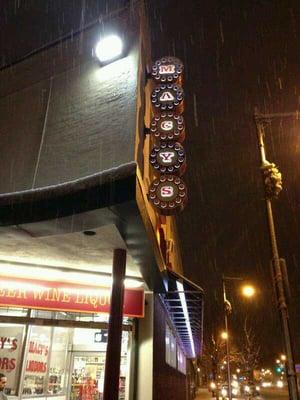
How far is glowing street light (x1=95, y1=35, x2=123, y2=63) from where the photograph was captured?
8.96 m

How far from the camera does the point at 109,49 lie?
29.6 feet

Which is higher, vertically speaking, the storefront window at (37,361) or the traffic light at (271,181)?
the traffic light at (271,181)

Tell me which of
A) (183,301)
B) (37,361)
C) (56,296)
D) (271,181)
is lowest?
(37,361)

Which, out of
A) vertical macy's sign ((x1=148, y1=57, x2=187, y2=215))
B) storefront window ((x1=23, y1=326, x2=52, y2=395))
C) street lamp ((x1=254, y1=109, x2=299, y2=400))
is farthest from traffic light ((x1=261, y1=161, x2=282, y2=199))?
storefront window ((x1=23, y1=326, x2=52, y2=395))

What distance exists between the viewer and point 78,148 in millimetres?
8000

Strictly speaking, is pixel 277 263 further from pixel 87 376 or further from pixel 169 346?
pixel 169 346

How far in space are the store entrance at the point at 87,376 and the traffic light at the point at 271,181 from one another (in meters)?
7.31

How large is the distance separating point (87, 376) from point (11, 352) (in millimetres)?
3506

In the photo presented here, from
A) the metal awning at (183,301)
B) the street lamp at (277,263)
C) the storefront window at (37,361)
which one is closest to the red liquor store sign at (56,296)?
the metal awning at (183,301)

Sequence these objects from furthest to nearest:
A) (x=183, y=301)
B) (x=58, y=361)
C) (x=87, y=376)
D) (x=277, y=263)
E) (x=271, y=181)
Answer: (x=87, y=376), (x=58, y=361), (x=183, y=301), (x=271, y=181), (x=277, y=263)

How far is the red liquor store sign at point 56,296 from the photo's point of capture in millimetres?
8547

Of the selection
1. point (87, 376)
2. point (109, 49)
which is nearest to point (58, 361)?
point (87, 376)

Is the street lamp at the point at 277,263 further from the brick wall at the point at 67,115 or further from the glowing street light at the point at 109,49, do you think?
the glowing street light at the point at 109,49

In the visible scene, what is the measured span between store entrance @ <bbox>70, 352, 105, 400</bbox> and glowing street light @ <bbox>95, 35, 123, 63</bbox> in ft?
29.4
